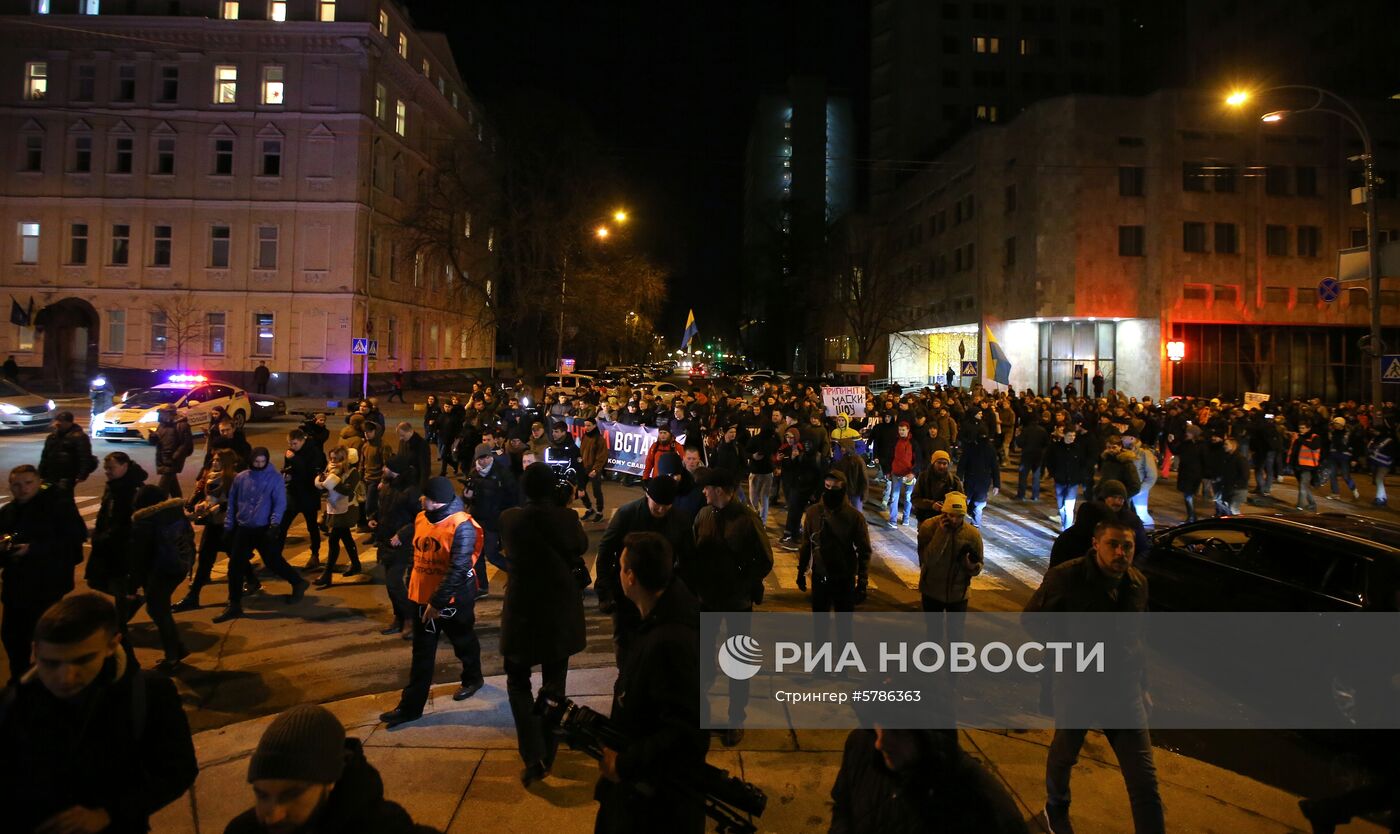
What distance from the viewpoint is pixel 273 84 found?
128ft

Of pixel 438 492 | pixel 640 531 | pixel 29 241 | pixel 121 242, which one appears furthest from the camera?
pixel 121 242

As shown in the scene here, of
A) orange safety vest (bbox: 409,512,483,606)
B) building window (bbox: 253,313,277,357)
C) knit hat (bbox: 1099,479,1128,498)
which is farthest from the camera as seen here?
building window (bbox: 253,313,277,357)

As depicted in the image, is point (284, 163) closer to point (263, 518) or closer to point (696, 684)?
point (263, 518)

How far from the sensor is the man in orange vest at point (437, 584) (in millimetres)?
5254

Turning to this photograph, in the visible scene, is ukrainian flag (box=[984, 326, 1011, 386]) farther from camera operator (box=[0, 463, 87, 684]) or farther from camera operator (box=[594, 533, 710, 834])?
camera operator (box=[0, 463, 87, 684])

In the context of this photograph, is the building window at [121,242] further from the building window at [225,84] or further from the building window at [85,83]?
the building window at [225,84]

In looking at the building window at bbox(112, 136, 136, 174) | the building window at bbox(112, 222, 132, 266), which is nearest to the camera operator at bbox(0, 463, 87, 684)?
A: the building window at bbox(112, 222, 132, 266)

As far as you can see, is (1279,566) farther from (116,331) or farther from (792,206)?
(792,206)

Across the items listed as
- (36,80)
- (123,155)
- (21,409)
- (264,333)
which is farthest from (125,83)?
(21,409)

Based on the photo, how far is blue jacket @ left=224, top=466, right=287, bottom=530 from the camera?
7777 millimetres

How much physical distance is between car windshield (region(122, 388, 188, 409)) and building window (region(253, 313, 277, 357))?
17.4m

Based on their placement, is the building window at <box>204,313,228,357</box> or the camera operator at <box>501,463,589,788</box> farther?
the building window at <box>204,313,228,357</box>

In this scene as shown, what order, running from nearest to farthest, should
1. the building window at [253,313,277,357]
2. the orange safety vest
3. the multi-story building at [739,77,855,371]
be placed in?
the orange safety vest, the building window at [253,313,277,357], the multi-story building at [739,77,855,371]

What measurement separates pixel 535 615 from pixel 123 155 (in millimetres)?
46468
